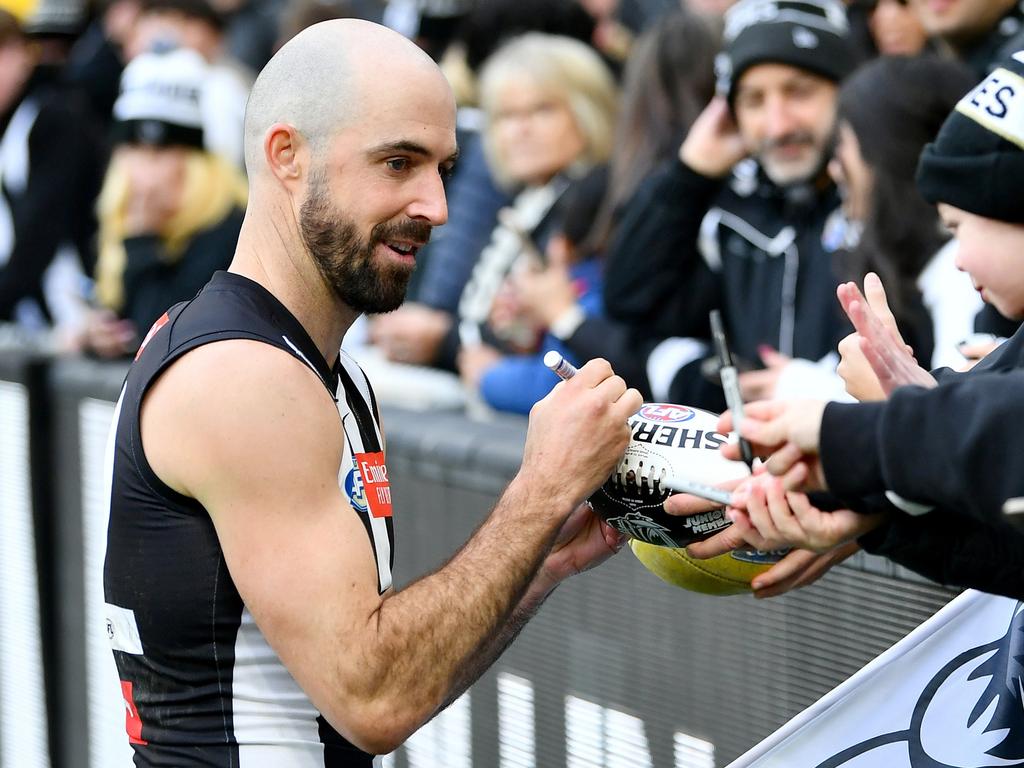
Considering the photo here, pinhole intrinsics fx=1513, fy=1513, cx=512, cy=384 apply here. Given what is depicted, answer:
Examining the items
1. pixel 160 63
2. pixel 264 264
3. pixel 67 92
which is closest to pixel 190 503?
pixel 264 264

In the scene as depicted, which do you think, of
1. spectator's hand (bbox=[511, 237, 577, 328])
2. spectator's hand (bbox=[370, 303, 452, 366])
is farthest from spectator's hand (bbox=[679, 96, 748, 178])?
spectator's hand (bbox=[370, 303, 452, 366])

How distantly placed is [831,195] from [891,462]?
10.2 feet

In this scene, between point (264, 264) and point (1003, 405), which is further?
point (264, 264)

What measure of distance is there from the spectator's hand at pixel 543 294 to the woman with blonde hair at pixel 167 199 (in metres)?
2.05

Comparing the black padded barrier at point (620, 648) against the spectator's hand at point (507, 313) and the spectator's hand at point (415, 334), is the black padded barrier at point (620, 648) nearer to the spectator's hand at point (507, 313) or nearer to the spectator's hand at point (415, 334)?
the spectator's hand at point (507, 313)

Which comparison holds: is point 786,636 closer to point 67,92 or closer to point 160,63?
point 160,63

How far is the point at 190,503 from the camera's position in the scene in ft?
9.00

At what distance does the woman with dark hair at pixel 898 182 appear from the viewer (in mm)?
4422

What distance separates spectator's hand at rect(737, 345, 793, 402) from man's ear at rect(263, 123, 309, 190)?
197 centimetres

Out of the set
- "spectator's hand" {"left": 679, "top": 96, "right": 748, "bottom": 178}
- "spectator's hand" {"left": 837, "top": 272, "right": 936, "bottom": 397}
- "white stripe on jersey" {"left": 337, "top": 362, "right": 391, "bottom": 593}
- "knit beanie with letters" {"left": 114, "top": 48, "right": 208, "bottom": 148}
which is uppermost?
"knit beanie with letters" {"left": 114, "top": 48, "right": 208, "bottom": 148}

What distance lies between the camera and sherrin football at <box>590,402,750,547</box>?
278 cm

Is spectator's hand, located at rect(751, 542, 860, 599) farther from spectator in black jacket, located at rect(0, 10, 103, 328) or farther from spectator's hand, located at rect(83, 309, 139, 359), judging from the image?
spectator in black jacket, located at rect(0, 10, 103, 328)

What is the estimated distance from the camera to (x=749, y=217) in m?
5.20

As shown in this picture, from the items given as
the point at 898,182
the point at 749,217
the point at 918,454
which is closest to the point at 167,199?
the point at 749,217
